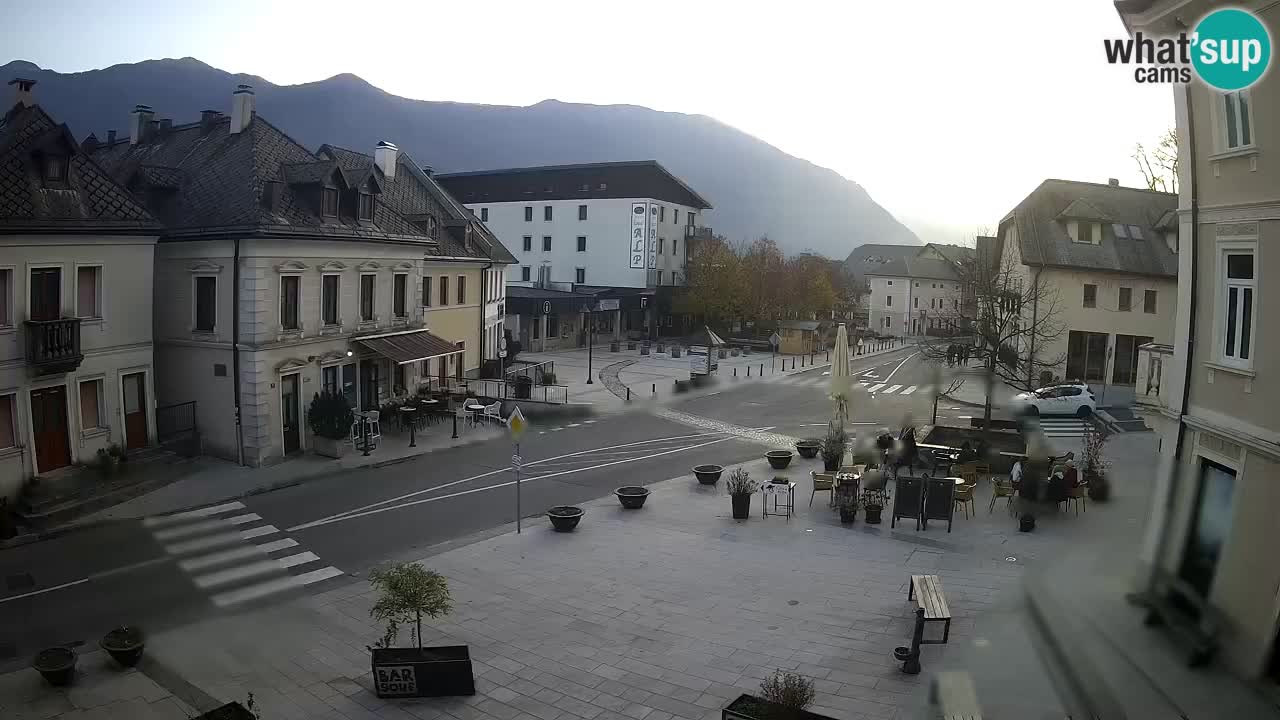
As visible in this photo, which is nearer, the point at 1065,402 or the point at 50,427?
the point at 50,427

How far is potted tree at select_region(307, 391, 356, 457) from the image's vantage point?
2581 cm

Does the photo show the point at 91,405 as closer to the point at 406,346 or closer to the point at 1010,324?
the point at 406,346

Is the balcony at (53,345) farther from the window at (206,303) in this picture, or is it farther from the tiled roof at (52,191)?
the window at (206,303)

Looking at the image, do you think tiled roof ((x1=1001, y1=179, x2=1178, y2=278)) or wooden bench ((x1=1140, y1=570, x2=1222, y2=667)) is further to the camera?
tiled roof ((x1=1001, y1=179, x2=1178, y2=278))

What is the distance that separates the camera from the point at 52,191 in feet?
69.1

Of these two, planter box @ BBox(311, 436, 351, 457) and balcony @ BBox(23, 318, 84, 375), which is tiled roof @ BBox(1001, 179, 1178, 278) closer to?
planter box @ BBox(311, 436, 351, 457)

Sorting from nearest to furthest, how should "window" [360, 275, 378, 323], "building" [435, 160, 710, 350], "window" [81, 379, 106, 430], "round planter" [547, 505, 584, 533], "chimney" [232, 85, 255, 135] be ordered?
"round planter" [547, 505, 584, 533]
"window" [81, 379, 106, 430]
"chimney" [232, 85, 255, 135]
"window" [360, 275, 378, 323]
"building" [435, 160, 710, 350]

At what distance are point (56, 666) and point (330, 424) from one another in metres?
15.1

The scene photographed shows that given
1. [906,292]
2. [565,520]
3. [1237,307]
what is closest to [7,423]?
[565,520]

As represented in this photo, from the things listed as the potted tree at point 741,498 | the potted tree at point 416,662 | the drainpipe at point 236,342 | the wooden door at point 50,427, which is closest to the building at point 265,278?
the drainpipe at point 236,342

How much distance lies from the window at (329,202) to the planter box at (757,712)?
77.2 feet

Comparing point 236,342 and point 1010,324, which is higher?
point 1010,324

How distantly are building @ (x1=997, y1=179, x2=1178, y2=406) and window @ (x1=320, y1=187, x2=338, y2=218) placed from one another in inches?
1181

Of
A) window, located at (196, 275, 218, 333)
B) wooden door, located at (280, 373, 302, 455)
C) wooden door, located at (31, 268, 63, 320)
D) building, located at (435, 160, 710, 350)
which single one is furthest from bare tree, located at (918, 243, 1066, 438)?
building, located at (435, 160, 710, 350)
